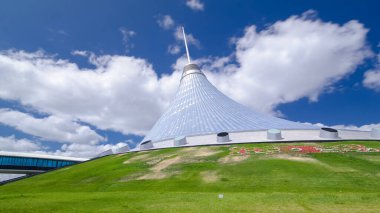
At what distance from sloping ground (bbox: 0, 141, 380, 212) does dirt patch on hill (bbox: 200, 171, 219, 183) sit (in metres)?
0.09

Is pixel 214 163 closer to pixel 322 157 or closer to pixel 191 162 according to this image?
pixel 191 162

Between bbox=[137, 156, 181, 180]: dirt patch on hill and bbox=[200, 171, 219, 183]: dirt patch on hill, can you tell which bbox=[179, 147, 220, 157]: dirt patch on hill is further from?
bbox=[200, 171, 219, 183]: dirt patch on hill

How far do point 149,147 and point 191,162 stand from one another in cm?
1826

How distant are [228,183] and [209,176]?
2.79 meters

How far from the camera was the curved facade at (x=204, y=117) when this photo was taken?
49906mm

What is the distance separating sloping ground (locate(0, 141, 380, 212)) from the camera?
12602 mm

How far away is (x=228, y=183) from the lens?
65.9 feet

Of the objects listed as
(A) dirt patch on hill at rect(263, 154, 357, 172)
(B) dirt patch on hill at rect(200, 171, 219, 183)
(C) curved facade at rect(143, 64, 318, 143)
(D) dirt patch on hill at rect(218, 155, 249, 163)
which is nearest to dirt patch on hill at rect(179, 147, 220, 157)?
(D) dirt patch on hill at rect(218, 155, 249, 163)

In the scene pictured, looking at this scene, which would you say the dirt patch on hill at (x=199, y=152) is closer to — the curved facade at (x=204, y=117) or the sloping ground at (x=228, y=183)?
the sloping ground at (x=228, y=183)

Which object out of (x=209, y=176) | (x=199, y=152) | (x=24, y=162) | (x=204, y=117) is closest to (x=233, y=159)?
(x=209, y=176)

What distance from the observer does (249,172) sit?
74.4 ft

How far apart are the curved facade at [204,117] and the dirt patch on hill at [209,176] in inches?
945

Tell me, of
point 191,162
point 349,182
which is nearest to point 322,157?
point 349,182

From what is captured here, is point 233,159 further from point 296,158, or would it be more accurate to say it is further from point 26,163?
point 26,163
